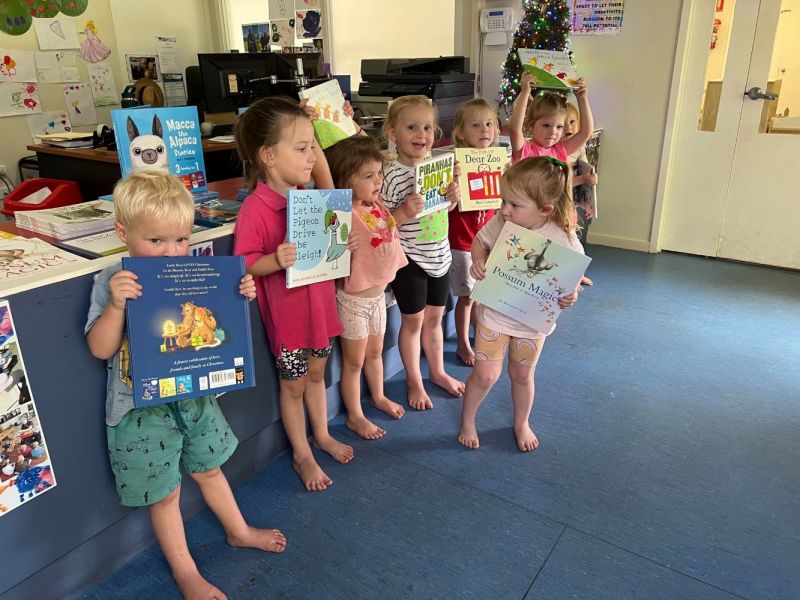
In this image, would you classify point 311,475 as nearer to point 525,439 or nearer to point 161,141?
point 525,439

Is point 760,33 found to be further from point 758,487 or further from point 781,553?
point 781,553

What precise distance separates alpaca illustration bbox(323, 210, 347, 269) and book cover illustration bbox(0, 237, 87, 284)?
0.59 m

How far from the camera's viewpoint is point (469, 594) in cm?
147

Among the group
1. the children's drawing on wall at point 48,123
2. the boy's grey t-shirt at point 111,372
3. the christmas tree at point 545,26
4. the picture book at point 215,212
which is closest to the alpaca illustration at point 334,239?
the picture book at point 215,212

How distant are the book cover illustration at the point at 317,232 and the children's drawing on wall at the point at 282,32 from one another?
13.1ft

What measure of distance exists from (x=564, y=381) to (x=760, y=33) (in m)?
2.54

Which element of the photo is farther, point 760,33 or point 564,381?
point 760,33

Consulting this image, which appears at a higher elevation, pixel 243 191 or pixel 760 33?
pixel 760 33

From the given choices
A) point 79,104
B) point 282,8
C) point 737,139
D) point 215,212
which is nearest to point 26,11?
point 79,104

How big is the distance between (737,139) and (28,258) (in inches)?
152

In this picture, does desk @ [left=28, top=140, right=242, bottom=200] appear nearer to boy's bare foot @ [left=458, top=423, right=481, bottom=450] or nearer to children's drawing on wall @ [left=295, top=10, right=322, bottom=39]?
boy's bare foot @ [left=458, top=423, right=481, bottom=450]

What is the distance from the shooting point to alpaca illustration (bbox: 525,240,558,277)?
5.63 feet

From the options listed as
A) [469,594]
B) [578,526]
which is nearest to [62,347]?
[469,594]

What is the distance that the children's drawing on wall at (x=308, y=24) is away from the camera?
4922 millimetres
